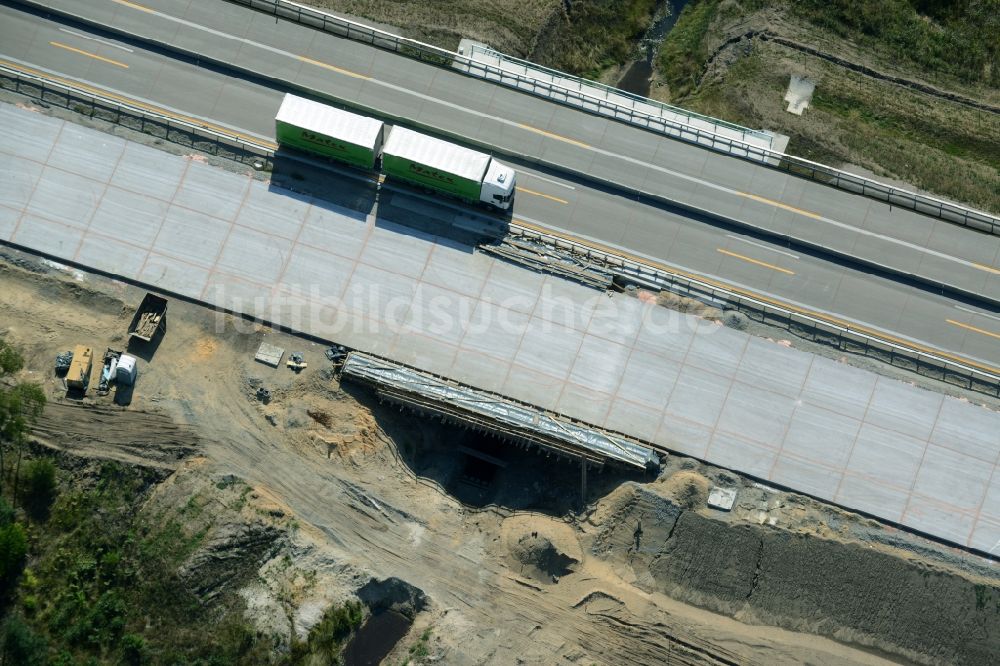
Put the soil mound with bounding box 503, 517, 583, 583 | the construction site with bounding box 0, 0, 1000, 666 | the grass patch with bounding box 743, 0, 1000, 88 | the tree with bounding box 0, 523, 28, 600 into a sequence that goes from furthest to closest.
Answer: the grass patch with bounding box 743, 0, 1000, 88 < the soil mound with bounding box 503, 517, 583, 583 < the construction site with bounding box 0, 0, 1000, 666 < the tree with bounding box 0, 523, 28, 600

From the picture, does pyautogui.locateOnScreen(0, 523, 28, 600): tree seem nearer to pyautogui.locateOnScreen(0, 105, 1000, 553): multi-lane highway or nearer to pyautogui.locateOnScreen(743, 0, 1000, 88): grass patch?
pyautogui.locateOnScreen(0, 105, 1000, 553): multi-lane highway

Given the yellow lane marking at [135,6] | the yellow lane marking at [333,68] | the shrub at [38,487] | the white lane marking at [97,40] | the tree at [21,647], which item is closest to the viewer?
the tree at [21,647]

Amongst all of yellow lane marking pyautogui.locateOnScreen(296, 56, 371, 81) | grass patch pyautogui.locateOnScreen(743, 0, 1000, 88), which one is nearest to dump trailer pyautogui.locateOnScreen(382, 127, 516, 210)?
yellow lane marking pyautogui.locateOnScreen(296, 56, 371, 81)

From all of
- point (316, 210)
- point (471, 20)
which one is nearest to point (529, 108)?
point (471, 20)

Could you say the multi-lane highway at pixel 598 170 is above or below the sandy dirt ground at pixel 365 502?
above

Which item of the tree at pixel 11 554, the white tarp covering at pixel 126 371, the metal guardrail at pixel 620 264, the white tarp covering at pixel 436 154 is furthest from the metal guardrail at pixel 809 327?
the tree at pixel 11 554

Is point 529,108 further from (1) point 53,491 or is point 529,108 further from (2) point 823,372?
(1) point 53,491

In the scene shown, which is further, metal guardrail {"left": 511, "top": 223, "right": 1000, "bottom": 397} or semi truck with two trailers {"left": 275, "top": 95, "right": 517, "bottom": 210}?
metal guardrail {"left": 511, "top": 223, "right": 1000, "bottom": 397}

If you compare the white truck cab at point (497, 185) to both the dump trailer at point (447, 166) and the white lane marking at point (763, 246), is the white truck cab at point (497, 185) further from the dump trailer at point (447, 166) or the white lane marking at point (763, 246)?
the white lane marking at point (763, 246)
